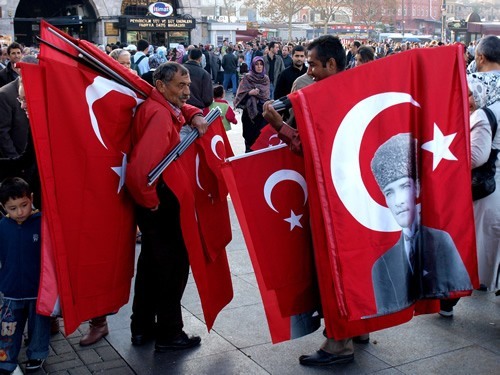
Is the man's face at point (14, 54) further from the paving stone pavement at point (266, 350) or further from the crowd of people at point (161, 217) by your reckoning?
the paving stone pavement at point (266, 350)

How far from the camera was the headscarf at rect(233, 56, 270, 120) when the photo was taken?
1059cm

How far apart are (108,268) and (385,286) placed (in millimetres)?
1642

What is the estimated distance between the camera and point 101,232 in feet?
14.6

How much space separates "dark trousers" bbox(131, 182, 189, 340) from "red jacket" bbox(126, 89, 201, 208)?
206 mm

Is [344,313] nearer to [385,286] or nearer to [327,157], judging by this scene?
[385,286]

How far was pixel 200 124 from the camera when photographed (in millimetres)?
4723

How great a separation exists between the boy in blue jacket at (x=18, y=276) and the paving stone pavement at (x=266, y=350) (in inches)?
7.4

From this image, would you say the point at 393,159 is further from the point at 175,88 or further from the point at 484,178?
the point at 175,88

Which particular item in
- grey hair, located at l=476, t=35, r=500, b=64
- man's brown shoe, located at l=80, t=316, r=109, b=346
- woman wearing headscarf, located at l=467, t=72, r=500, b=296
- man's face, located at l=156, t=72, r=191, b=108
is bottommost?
man's brown shoe, located at l=80, t=316, r=109, b=346

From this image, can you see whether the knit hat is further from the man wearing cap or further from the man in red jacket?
the man in red jacket

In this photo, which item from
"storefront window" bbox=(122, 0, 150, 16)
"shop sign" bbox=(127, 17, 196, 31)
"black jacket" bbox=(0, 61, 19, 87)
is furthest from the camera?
"storefront window" bbox=(122, 0, 150, 16)

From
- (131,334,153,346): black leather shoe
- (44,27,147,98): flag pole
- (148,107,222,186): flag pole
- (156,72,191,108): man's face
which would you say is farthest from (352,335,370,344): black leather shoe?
(44,27,147,98): flag pole

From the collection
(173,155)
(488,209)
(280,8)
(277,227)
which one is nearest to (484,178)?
(488,209)

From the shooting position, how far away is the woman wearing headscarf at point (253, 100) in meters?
10.6
